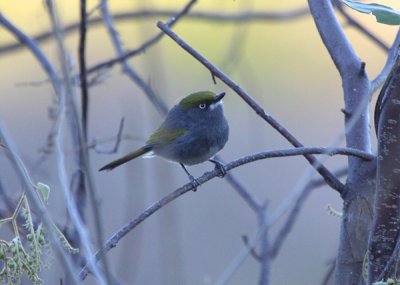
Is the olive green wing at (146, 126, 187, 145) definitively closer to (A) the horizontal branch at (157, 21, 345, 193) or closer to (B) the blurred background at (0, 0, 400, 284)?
(B) the blurred background at (0, 0, 400, 284)

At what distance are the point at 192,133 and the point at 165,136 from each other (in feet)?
0.39

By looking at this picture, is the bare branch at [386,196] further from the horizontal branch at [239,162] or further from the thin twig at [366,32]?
the thin twig at [366,32]

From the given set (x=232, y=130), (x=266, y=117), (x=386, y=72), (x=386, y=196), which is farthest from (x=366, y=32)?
(x=232, y=130)

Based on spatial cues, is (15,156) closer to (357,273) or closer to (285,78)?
(357,273)

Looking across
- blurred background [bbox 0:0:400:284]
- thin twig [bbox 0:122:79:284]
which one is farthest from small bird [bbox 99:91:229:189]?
thin twig [bbox 0:122:79:284]

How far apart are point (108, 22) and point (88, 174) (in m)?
1.62

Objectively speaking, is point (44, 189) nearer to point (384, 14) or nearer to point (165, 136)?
point (384, 14)

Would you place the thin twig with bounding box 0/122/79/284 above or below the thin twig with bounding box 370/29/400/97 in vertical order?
above

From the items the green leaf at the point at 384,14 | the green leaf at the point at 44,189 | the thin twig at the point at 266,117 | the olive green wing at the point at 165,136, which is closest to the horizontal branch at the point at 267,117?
the thin twig at the point at 266,117

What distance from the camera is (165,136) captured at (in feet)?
11.2

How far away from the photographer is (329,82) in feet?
24.3

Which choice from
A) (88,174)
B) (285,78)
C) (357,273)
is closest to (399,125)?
(357,273)

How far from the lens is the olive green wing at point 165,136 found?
3.36 metres

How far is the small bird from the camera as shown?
3285 mm
